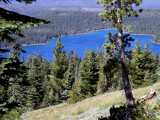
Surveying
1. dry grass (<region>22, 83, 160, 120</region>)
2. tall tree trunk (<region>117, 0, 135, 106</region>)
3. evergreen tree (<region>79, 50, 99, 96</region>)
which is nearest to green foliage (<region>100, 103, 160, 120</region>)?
tall tree trunk (<region>117, 0, 135, 106</region>)

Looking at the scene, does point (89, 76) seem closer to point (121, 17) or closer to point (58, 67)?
point (58, 67)

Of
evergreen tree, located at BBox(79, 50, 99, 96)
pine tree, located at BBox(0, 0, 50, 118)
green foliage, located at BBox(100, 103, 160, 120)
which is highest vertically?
evergreen tree, located at BBox(79, 50, 99, 96)

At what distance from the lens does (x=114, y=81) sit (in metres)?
60.3

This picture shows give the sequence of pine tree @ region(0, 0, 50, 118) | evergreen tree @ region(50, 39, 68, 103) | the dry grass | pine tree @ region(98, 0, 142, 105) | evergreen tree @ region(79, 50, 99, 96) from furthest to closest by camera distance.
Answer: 1. evergreen tree @ region(50, 39, 68, 103)
2. evergreen tree @ region(79, 50, 99, 96)
3. the dry grass
4. pine tree @ region(98, 0, 142, 105)
5. pine tree @ region(0, 0, 50, 118)

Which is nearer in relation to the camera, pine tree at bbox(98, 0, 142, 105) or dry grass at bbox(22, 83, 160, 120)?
pine tree at bbox(98, 0, 142, 105)

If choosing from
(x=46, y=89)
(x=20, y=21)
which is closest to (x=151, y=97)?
(x=20, y=21)

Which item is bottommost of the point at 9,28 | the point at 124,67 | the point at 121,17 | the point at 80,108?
the point at 9,28

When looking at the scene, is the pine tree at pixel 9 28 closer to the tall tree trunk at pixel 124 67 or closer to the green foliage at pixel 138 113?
the green foliage at pixel 138 113

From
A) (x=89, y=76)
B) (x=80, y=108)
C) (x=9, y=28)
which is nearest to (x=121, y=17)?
(x=9, y=28)

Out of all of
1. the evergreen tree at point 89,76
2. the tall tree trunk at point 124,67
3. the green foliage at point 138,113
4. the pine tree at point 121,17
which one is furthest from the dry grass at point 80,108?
the evergreen tree at point 89,76

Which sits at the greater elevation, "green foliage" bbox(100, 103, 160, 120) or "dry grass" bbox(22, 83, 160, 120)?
"dry grass" bbox(22, 83, 160, 120)

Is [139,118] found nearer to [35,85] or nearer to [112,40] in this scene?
[112,40]

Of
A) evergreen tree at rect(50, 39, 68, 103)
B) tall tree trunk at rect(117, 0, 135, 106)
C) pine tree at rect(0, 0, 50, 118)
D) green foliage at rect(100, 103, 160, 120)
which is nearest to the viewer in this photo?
pine tree at rect(0, 0, 50, 118)

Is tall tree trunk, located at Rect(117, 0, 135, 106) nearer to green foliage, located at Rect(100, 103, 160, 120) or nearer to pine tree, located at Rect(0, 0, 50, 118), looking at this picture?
green foliage, located at Rect(100, 103, 160, 120)
